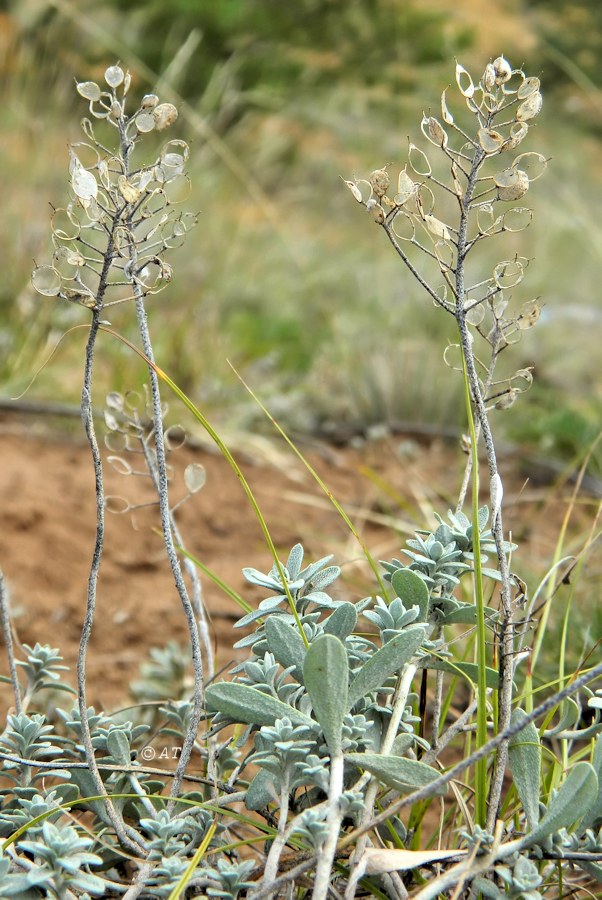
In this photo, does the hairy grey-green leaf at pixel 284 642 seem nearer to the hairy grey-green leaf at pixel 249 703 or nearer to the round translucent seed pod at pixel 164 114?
the hairy grey-green leaf at pixel 249 703

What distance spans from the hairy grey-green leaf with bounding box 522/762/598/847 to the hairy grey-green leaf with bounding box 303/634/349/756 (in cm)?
20

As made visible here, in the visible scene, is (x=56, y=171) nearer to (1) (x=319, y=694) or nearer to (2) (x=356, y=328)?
(2) (x=356, y=328)

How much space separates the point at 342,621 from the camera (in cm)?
93

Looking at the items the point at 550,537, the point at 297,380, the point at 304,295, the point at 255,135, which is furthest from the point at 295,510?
the point at 255,135

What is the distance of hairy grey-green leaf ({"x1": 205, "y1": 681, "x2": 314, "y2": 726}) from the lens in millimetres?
863

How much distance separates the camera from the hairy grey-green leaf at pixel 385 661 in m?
0.86

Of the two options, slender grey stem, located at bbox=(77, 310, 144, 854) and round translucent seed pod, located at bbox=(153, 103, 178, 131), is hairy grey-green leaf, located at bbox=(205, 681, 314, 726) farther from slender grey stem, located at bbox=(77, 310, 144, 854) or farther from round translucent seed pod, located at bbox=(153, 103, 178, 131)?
round translucent seed pod, located at bbox=(153, 103, 178, 131)

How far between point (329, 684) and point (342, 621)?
0.38ft

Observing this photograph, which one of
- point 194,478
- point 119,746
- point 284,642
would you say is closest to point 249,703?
point 284,642

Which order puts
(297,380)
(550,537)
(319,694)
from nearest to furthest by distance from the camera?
(319,694), (550,537), (297,380)

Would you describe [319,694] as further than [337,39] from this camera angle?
No

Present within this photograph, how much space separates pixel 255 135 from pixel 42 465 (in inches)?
194

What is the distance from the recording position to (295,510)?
8.38 feet

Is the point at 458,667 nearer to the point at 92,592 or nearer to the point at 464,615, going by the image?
the point at 464,615
